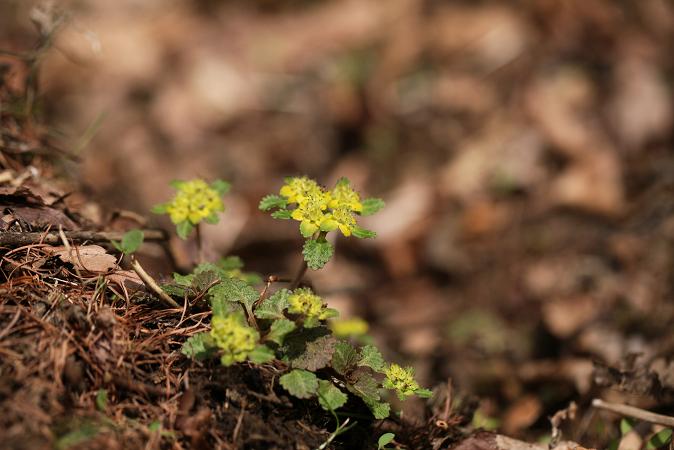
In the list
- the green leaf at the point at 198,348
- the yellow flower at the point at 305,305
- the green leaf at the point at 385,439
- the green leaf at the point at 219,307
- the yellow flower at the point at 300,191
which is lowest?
the green leaf at the point at 385,439

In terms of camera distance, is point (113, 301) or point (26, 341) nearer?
point (26, 341)

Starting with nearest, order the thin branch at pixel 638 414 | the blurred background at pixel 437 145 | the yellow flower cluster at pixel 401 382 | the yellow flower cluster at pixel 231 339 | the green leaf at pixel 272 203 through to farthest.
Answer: the yellow flower cluster at pixel 231 339, the yellow flower cluster at pixel 401 382, the green leaf at pixel 272 203, the thin branch at pixel 638 414, the blurred background at pixel 437 145

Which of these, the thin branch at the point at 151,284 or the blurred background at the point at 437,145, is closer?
the thin branch at the point at 151,284

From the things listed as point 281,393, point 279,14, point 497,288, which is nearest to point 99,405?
point 281,393

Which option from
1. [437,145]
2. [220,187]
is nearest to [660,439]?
[220,187]

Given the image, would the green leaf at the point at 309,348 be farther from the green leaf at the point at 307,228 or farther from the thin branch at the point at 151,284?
the thin branch at the point at 151,284

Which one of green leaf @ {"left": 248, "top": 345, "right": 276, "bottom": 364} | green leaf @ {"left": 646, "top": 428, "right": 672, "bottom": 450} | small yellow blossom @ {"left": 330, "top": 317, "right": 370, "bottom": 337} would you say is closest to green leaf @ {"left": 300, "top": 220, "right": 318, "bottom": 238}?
green leaf @ {"left": 248, "top": 345, "right": 276, "bottom": 364}

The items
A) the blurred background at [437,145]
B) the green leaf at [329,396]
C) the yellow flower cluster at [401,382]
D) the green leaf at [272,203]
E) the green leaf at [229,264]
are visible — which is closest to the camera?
the green leaf at [329,396]

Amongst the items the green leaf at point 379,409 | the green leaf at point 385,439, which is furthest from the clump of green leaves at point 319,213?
the green leaf at point 385,439

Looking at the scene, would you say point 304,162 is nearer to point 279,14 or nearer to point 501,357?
point 279,14
